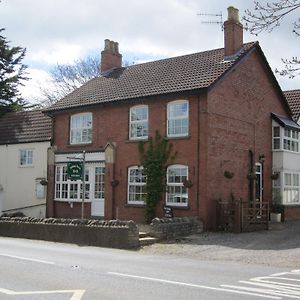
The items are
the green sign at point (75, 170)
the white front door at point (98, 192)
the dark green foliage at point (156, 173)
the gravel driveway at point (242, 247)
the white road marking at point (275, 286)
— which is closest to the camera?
the white road marking at point (275, 286)

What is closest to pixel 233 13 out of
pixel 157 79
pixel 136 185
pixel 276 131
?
pixel 157 79

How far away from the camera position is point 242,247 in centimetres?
1750

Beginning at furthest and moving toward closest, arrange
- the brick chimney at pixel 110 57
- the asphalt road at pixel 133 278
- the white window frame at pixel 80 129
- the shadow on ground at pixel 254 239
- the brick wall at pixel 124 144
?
the brick chimney at pixel 110 57 < the white window frame at pixel 80 129 < the brick wall at pixel 124 144 < the shadow on ground at pixel 254 239 < the asphalt road at pixel 133 278

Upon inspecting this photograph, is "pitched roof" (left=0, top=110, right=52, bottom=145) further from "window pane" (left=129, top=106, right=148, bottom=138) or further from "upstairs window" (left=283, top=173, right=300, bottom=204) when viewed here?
"upstairs window" (left=283, top=173, right=300, bottom=204)

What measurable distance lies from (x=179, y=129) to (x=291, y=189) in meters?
8.50

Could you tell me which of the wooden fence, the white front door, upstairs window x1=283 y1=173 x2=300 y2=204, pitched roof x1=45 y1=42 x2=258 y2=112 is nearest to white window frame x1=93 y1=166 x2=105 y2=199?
the white front door

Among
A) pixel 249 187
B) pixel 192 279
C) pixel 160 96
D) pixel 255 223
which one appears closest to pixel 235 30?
pixel 160 96

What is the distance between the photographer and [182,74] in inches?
1005

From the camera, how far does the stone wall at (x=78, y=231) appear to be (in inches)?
712

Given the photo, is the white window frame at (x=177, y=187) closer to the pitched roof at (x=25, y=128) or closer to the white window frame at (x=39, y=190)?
the white window frame at (x=39, y=190)

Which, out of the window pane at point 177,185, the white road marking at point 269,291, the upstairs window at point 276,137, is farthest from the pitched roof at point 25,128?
the white road marking at point 269,291

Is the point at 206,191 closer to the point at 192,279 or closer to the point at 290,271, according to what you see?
the point at 290,271

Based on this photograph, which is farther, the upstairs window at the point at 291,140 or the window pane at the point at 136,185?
the upstairs window at the point at 291,140

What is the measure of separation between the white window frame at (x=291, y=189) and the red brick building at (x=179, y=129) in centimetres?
96
